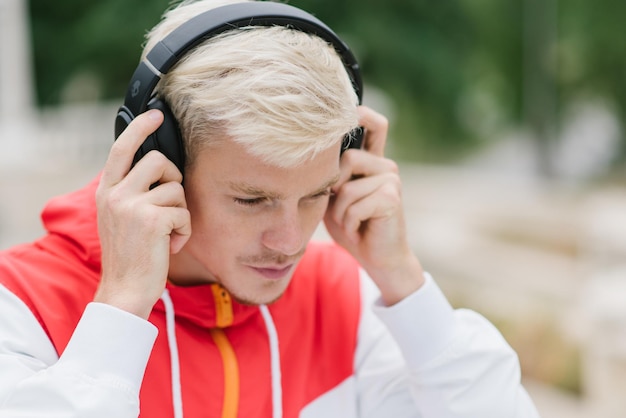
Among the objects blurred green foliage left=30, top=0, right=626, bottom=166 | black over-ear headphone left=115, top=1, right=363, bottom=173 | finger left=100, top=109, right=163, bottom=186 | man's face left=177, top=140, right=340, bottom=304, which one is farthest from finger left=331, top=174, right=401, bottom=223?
blurred green foliage left=30, top=0, right=626, bottom=166

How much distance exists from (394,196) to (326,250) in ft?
0.76

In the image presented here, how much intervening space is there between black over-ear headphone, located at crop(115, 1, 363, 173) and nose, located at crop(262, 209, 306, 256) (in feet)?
0.60

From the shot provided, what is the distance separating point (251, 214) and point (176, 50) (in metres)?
0.30

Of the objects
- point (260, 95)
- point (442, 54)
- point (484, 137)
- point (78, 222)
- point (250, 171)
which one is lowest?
point (484, 137)

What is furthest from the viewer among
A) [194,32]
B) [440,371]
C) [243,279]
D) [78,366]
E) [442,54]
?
[442,54]

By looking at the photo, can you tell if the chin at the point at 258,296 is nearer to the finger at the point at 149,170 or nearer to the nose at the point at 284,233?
the nose at the point at 284,233

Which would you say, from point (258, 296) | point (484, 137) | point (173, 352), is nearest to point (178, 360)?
point (173, 352)

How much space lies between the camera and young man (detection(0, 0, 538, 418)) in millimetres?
1397

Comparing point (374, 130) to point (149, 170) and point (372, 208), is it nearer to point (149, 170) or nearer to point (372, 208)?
point (372, 208)

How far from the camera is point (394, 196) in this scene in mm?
1728

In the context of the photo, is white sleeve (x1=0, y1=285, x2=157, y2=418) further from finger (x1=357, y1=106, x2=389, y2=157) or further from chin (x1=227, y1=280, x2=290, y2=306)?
finger (x1=357, y1=106, x2=389, y2=157)

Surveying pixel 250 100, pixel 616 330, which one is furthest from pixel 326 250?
pixel 616 330

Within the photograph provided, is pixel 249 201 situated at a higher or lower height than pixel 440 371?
higher

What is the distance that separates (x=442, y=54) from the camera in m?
15.9
